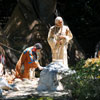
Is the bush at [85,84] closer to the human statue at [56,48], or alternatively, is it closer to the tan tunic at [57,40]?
the human statue at [56,48]

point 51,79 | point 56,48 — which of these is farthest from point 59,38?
point 51,79

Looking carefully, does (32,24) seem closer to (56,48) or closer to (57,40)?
(56,48)

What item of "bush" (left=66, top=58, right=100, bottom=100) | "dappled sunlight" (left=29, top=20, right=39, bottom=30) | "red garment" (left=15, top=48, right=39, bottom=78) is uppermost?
"dappled sunlight" (left=29, top=20, right=39, bottom=30)

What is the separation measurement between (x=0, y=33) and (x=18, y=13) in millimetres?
2202

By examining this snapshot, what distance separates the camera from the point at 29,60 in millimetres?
11469

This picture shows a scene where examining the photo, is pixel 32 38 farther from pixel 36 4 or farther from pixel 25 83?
pixel 25 83

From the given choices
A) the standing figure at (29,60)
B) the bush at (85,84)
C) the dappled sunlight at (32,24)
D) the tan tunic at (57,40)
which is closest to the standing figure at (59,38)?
the tan tunic at (57,40)

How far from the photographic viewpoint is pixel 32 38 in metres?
16.9

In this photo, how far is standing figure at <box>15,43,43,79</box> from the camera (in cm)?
1138

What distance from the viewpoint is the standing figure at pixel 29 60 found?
11.4 metres

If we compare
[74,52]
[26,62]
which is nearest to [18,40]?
[74,52]

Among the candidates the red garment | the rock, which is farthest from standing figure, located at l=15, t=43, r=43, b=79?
the rock

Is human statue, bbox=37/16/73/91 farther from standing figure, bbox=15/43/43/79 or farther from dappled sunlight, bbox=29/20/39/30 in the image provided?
Result: dappled sunlight, bbox=29/20/39/30

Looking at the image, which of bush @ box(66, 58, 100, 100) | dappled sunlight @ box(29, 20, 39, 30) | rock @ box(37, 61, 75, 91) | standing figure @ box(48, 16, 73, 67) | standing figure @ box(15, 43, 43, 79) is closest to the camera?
bush @ box(66, 58, 100, 100)
